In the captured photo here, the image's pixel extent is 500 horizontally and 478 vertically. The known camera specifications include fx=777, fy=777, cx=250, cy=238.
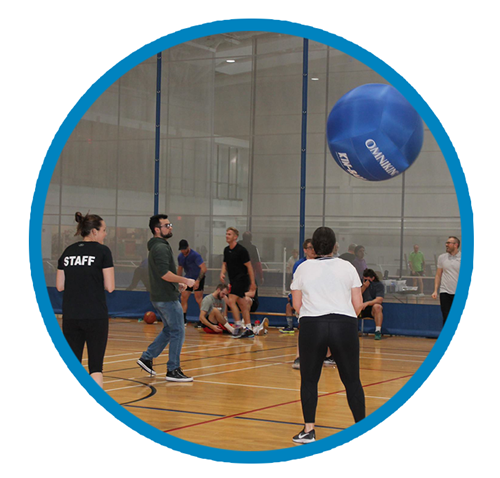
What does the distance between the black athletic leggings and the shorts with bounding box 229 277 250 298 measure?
6.32 m

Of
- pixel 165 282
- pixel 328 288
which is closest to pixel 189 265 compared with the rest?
pixel 165 282

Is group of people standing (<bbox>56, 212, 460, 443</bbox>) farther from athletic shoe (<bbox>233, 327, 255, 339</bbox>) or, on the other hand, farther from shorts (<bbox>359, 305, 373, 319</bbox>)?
shorts (<bbox>359, 305, 373, 319</bbox>)

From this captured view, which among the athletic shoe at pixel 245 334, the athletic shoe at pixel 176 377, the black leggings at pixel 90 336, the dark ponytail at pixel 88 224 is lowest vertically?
the athletic shoe at pixel 245 334

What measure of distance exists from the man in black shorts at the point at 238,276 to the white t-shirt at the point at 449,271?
289 centimetres

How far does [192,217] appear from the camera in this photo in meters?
14.7

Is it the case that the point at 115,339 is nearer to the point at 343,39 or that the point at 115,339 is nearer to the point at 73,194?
the point at 73,194

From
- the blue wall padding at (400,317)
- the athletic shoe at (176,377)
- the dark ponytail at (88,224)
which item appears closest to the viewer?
the dark ponytail at (88,224)

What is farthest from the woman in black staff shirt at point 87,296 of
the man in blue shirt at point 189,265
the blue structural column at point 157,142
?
the blue structural column at point 157,142

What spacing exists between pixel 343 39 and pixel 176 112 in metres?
10.3

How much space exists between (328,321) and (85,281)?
1763 millimetres

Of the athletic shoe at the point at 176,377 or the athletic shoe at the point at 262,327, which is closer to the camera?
the athletic shoe at the point at 176,377

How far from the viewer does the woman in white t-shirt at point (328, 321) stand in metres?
5.03

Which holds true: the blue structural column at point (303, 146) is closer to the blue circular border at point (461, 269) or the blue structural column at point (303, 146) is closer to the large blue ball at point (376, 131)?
the large blue ball at point (376, 131)

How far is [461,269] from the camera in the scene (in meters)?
4.71
